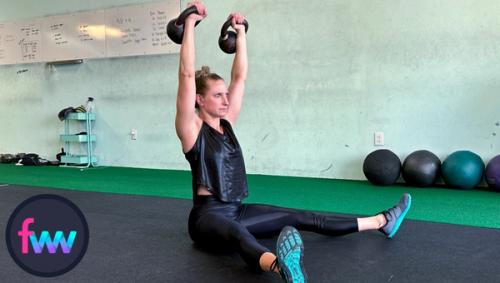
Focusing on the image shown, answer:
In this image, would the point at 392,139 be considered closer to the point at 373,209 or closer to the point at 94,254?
the point at 373,209

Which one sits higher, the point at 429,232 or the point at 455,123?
the point at 455,123

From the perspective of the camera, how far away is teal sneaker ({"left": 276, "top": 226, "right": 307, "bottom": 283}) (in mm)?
1414

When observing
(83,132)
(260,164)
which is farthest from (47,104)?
(260,164)

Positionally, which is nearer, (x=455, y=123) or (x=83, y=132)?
(x=455, y=123)

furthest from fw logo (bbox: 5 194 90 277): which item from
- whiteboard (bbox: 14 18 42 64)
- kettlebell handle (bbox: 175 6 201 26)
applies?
whiteboard (bbox: 14 18 42 64)

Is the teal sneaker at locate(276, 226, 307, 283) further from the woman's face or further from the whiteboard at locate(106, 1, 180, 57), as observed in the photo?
the whiteboard at locate(106, 1, 180, 57)

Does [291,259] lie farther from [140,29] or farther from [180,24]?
[140,29]

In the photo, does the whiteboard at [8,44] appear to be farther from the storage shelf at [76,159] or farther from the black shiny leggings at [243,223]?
the black shiny leggings at [243,223]

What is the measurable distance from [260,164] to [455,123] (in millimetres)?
1940

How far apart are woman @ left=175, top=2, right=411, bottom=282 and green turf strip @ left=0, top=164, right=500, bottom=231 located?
809 mm

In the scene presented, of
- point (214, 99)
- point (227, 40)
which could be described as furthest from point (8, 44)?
point (214, 99)

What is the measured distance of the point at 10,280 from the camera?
171 cm

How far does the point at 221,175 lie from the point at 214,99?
1.08 ft

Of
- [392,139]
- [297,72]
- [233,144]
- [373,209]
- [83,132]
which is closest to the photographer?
[233,144]
